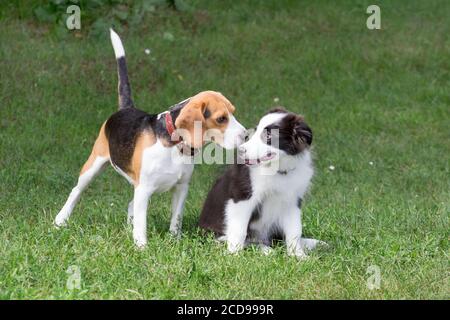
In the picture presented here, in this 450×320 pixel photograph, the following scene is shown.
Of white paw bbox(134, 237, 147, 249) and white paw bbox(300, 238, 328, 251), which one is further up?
white paw bbox(134, 237, 147, 249)

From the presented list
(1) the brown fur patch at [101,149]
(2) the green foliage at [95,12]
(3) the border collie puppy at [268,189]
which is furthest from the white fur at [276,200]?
(2) the green foliage at [95,12]

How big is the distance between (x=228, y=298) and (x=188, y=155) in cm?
131

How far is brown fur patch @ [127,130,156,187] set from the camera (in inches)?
246

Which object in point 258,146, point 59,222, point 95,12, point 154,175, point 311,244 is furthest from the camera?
point 95,12

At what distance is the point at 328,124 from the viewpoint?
11023mm

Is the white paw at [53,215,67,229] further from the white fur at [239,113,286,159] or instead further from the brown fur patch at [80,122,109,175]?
the white fur at [239,113,286,159]

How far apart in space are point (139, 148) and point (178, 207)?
21.5 inches

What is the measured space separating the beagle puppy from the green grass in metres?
0.24

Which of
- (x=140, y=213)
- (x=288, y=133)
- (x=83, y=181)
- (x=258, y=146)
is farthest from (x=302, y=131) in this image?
(x=83, y=181)

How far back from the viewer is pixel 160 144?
6188mm

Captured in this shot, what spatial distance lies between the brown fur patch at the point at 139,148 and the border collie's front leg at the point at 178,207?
33 cm

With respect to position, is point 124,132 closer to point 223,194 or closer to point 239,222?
point 223,194

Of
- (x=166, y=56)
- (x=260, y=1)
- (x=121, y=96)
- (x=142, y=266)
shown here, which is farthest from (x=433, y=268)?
(x=260, y=1)

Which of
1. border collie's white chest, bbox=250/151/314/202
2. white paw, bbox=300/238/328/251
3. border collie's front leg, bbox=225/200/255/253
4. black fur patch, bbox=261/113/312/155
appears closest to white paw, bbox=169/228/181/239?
border collie's front leg, bbox=225/200/255/253
